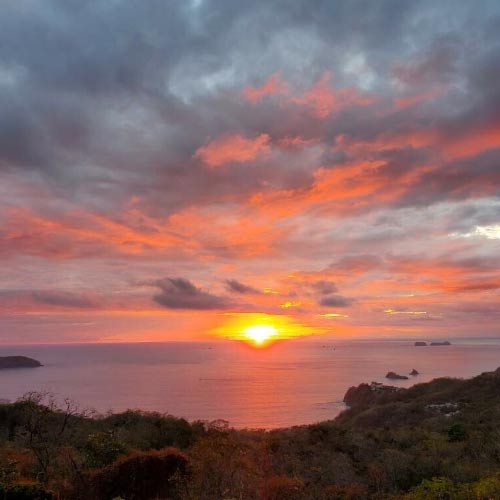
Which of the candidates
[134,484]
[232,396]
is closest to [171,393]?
[232,396]

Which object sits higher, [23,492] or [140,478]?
[23,492]

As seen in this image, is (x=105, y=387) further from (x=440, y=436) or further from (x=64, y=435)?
(x=440, y=436)

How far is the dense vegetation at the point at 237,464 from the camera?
A: 1439 cm

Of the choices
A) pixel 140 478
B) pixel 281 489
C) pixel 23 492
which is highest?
pixel 23 492

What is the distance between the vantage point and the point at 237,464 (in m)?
16.9

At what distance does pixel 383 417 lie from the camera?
2000 inches

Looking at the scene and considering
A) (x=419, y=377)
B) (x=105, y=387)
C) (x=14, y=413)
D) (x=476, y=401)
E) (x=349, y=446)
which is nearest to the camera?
(x=349, y=446)

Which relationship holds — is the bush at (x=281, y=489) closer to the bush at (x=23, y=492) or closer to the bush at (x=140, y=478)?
the bush at (x=140, y=478)

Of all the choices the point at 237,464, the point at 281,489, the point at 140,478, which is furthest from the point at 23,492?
the point at 281,489

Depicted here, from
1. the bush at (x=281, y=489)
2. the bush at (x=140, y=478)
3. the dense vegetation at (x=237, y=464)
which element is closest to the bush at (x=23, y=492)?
the dense vegetation at (x=237, y=464)

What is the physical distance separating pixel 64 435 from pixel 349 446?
59.9 ft

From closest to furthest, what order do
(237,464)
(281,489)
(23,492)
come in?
(23,492) → (281,489) → (237,464)

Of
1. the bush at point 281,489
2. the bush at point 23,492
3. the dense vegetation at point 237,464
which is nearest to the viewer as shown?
the bush at point 23,492

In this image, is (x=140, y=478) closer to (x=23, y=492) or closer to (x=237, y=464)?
(x=237, y=464)
